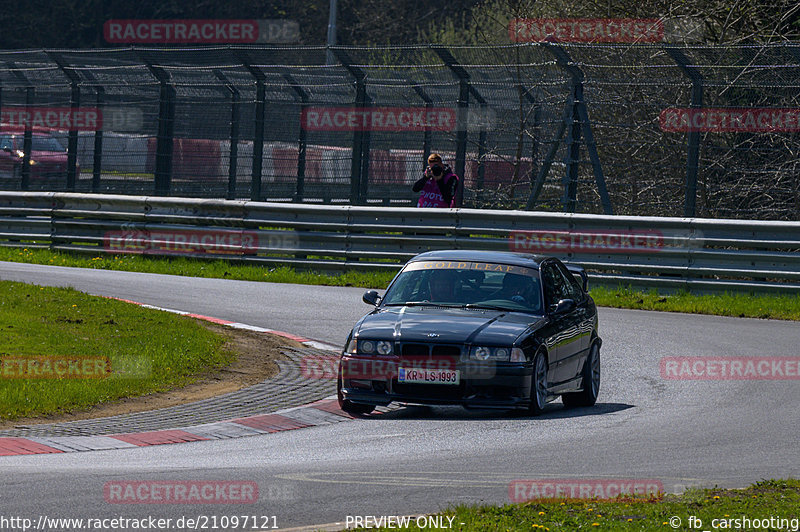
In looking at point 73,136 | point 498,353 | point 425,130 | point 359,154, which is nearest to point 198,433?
point 498,353

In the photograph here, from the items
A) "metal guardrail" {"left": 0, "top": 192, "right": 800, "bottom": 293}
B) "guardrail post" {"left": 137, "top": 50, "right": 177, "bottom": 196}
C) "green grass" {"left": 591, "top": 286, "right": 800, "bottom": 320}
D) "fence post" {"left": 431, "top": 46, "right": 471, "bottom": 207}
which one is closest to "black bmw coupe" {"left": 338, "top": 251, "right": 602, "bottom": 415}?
"green grass" {"left": 591, "top": 286, "right": 800, "bottom": 320}

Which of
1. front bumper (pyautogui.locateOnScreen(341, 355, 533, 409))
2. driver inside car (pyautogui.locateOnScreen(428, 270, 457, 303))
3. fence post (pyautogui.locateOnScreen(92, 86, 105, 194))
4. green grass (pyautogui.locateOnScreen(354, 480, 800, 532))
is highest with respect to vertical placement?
fence post (pyautogui.locateOnScreen(92, 86, 105, 194))

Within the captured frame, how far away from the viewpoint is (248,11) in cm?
5966

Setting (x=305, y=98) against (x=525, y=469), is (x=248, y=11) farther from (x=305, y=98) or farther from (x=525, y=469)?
(x=525, y=469)

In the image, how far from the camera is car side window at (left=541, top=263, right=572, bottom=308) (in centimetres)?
1128

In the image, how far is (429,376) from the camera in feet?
33.1

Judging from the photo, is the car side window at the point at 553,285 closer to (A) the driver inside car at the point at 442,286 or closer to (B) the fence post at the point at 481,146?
(A) the driver inside car at the point at 442,286

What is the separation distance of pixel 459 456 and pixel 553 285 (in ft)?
10.9

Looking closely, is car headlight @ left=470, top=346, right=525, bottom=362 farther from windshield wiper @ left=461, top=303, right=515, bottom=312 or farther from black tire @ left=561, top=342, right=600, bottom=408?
black tire @ left=561, top=342, right=600, bottom=408

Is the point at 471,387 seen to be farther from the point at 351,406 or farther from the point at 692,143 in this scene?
the point at 692,143

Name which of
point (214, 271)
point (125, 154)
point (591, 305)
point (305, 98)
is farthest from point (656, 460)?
point (125, 154)

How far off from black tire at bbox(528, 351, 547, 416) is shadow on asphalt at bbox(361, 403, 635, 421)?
87 millimetres

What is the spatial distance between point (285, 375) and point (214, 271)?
8837 mm

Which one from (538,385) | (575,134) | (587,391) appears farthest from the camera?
(575,134)
